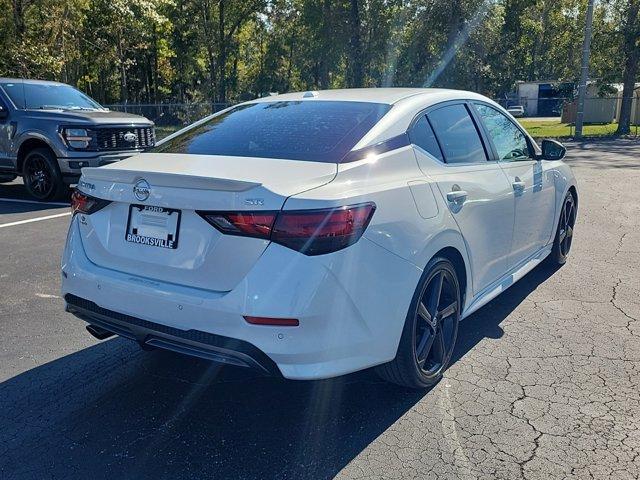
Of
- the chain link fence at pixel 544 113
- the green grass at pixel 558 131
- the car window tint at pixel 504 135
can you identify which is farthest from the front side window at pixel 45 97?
the chain link fence at pixel 544 113

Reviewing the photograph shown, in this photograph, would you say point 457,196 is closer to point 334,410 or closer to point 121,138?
point 334,410

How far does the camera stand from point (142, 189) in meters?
3.03

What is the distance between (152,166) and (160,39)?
47.9m

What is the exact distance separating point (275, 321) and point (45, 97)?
31.5 feet

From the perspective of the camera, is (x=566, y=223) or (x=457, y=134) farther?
(x=566, y=223)

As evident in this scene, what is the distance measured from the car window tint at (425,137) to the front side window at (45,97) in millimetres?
8588

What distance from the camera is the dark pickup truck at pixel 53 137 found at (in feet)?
31.8

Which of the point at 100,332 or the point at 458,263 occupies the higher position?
the point at 458,263

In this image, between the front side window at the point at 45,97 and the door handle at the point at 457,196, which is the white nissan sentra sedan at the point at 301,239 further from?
the front side window at the point at 45,97

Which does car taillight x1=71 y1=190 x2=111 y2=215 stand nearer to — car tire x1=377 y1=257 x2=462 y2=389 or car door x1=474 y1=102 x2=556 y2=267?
car tire x1=377 y1=257 x2=462 y2=389

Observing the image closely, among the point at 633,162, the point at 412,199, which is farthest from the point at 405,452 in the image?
the point at 633,162

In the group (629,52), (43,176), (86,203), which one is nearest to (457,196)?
(86,203)

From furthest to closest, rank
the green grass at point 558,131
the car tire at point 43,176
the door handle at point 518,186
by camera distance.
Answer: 1. the green grass at point 558,131
2. the car tire at point 43,176
3. the door handle at point 518,186

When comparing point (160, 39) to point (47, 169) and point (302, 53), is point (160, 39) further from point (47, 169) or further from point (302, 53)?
point (47, 169)
